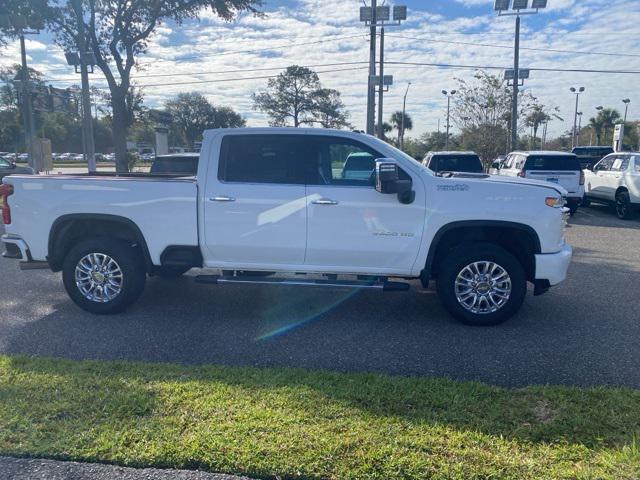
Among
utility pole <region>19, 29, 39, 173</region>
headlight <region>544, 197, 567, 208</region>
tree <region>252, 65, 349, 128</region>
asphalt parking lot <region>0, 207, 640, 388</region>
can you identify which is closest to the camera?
asphalt parking lot <region>0, 207, 640, 388</region>

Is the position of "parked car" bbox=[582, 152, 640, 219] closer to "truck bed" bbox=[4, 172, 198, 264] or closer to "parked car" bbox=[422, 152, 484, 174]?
"parked car" bbox=[422, 152, 484, 174]

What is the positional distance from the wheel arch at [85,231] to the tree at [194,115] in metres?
62.5

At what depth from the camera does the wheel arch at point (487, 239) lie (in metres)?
5.32

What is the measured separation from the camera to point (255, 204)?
5492mm

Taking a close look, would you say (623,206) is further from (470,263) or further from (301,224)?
(301,224)

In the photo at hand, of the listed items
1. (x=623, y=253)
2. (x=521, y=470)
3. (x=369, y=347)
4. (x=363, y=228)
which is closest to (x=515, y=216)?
(x=363, y=228)

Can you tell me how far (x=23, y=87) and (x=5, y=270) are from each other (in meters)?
16.5

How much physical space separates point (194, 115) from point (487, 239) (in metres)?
66.2

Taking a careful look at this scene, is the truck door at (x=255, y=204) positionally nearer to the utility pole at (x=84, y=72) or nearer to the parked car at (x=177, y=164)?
the parked car at (x=177, y=164)

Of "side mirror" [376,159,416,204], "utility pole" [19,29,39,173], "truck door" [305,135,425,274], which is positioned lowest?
"truck door" [305,135,425,274]

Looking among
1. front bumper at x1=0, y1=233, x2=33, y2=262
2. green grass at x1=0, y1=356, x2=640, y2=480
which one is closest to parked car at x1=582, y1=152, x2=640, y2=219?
green grass at x1=0, y1=356, x2=640, y2=480

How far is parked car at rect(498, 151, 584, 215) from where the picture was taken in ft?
45.1

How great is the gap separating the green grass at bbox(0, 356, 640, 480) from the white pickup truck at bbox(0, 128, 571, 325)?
1643 mm

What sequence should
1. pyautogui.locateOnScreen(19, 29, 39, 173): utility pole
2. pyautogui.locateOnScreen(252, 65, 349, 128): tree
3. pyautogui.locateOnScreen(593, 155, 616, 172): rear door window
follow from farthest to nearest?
pyautogui.locateOnScreen(252, 65, 349, 128): tree < pyautogui.locateOnScreen(19, 29, 39, 173): utility pole < pyautogui.locateOnScreen(593, 155, 616, 172): rear door window
